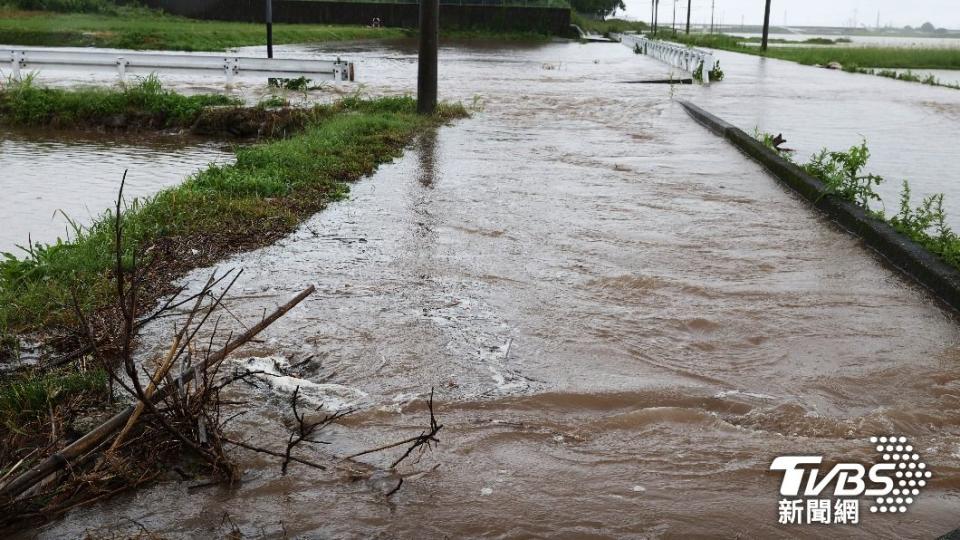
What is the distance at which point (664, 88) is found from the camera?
21453 millimetres

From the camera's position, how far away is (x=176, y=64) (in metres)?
16.7

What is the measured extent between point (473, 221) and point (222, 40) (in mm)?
27182

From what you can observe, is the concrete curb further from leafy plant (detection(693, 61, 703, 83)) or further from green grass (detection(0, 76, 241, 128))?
leafy plant (detection(693, 61, 703, 83))

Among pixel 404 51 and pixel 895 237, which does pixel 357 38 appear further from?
pixel 895 237

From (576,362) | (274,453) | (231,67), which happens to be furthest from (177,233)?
(231,67)

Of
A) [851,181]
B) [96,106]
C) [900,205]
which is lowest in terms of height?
[900,205]

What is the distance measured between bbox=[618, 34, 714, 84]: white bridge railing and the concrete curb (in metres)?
13.6

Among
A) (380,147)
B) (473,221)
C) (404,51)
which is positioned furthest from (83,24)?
(473,221)

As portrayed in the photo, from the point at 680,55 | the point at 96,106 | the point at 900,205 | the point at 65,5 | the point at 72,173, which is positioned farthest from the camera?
the point at 65,5

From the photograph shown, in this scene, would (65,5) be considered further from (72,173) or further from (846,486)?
(846,486)

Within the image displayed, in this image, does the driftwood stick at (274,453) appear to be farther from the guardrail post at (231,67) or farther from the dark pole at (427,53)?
the guardrail post at (231,67)

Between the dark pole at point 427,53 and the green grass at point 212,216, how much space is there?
157 cm

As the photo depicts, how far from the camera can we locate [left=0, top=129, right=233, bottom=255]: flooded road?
8.05 metres

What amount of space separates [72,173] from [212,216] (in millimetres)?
3999
